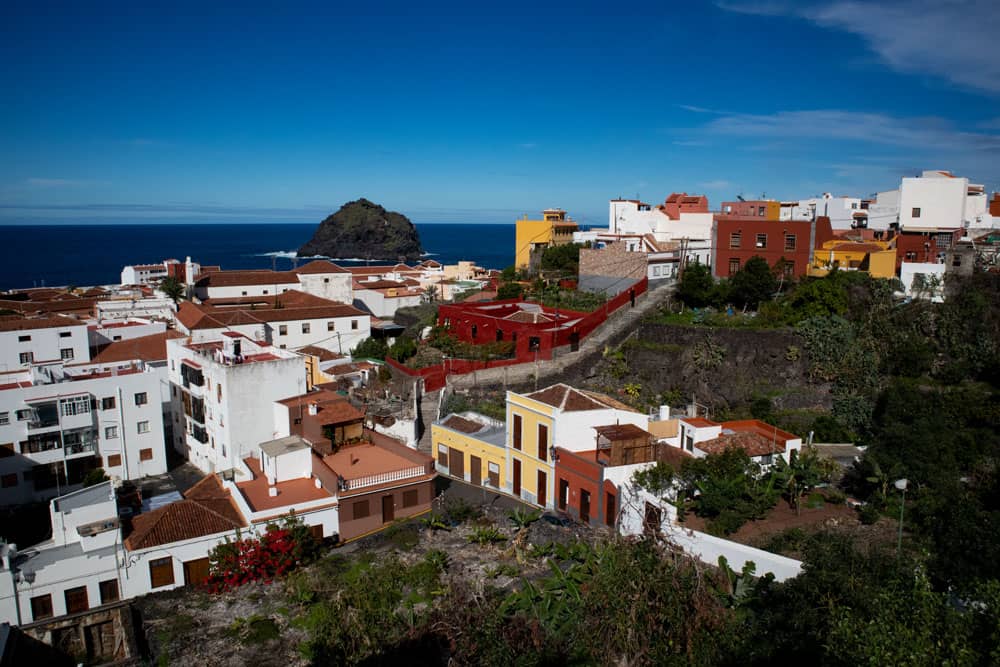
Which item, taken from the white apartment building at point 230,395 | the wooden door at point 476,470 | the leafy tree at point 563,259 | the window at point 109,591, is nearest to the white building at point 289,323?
the white apartment building at point 230,395

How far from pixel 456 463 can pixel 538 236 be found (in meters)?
30.5

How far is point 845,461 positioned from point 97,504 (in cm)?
2269

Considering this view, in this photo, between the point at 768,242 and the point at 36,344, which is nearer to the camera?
the point at 36,344

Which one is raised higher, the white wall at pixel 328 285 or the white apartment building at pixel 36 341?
the white wall at pixel 328 285

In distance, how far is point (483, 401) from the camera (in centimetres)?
3114

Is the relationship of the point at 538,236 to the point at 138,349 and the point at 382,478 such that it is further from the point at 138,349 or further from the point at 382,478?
the point at 382,478

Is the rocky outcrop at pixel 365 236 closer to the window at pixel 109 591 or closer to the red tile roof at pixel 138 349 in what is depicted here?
the red tile roof at pixel 138 349

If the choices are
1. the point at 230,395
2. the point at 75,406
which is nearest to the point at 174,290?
the point at 75,406

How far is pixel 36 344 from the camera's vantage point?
115 feet

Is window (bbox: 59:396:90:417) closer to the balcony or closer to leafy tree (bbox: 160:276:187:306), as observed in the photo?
the balcony

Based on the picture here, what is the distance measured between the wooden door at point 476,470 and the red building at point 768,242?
1913cm

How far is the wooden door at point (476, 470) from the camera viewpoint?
26.1 meters

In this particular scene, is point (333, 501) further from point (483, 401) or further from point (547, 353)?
point (547, 353)

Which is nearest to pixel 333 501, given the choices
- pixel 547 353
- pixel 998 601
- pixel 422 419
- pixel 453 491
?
pixel 453 491
